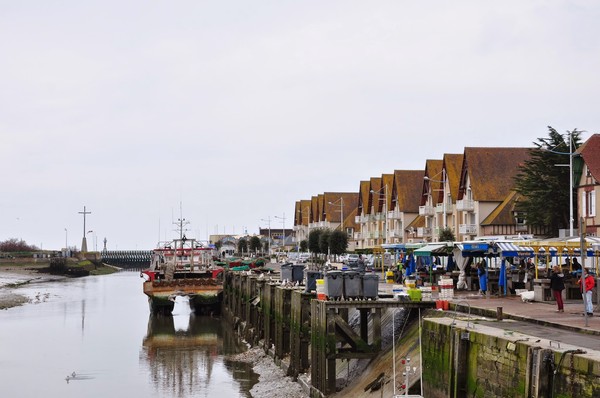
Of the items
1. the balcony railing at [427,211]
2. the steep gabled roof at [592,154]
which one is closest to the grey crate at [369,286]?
the steep gabled roof at [592,154]

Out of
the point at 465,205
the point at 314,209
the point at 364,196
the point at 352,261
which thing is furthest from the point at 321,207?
the point at 352,261

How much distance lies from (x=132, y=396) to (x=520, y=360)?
18230 millimetres

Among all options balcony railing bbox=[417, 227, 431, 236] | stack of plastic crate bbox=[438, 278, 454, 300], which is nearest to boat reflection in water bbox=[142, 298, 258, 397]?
stack of plastic crate bbox=[438, 278, 454, 300]

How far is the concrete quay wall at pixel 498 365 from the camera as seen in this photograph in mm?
14273

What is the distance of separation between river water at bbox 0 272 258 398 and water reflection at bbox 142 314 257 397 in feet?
0.11

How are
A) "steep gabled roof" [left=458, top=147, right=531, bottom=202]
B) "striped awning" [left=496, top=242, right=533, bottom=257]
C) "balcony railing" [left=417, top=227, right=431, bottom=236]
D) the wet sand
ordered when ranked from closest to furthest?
"striped awning" [left=496, top=242, right=533, bottom=257] → "steep gabled roof" [left=458, top=147, right=531, bottom=202] → the wet sand → "balcony railing" [left=417, top=227, right=431, bottom=236]

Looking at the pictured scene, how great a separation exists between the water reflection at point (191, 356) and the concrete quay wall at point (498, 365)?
1166cm

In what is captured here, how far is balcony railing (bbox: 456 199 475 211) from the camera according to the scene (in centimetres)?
7650

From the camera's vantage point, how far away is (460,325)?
64.2 feet

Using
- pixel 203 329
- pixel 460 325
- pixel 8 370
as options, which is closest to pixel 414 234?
pixel 203 329

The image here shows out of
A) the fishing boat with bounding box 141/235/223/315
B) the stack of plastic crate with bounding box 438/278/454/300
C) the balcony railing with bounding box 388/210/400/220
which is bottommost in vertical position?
the fishing boat with bounding box 141/235/223/315

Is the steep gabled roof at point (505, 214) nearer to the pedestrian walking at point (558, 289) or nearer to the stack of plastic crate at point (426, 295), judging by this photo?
the stack of plastic crate at point (426, 295)

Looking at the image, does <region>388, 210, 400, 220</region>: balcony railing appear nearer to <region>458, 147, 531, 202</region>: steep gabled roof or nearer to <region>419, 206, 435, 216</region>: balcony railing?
<region>419, 206, 435, 216</region>: balcony railing

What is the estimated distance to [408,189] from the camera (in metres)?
96.7
